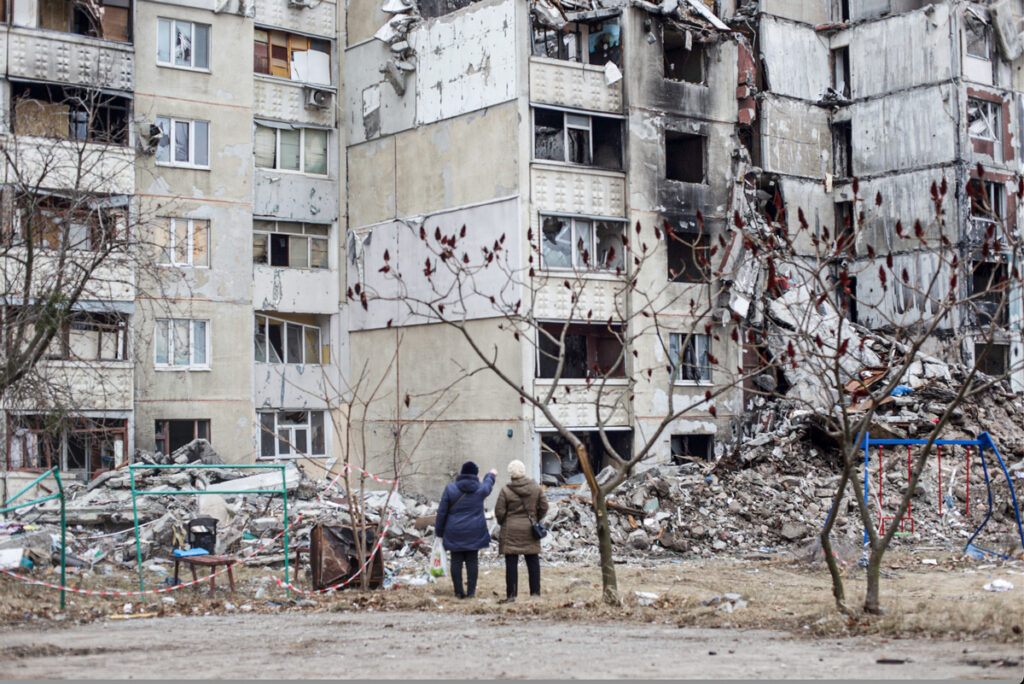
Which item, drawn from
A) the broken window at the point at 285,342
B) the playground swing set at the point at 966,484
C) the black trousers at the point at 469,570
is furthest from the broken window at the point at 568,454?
the black trousers at the point at 469,570

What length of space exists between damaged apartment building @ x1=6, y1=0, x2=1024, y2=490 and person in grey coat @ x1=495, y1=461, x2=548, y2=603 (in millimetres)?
14894

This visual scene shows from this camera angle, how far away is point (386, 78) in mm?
35562

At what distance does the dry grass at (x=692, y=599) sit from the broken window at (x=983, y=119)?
22.0 metres

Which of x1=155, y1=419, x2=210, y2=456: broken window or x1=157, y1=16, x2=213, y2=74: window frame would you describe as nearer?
x1=155, y1=419, x2=210, y2=456: broken window

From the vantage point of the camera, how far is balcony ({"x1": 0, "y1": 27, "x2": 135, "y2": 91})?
31094mm

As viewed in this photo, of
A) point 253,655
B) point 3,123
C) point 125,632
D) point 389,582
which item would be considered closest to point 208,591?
point 389,582

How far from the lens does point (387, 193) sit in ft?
117

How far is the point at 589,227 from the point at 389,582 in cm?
1697

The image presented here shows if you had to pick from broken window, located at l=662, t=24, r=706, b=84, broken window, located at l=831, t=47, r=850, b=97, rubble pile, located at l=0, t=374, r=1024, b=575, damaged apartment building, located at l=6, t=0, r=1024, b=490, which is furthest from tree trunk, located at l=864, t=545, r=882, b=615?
broken window, located at l=831, t=47, r=850, b=97

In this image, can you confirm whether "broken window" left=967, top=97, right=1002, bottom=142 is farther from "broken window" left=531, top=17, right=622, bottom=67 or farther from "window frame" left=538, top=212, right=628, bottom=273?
"window frame" left=538, top=212, right=628, bottom=273

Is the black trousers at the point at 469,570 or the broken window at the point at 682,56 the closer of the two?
the black trousers at the point at 469,570

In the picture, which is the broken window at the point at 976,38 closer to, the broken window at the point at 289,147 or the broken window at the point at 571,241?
the broken window at the point at 571,241

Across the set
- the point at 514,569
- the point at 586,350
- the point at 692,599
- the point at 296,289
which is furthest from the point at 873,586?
the point at 296,289

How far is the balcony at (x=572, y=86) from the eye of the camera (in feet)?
106
